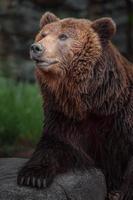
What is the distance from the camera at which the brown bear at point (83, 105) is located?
22.3 ft

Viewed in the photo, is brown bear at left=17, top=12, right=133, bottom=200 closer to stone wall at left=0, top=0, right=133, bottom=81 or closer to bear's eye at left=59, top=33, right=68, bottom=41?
bear's eye at left=59, top=33, right=68, bottom=41

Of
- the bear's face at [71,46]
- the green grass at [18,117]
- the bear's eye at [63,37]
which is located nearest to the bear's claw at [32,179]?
the bear's face at [71,46]

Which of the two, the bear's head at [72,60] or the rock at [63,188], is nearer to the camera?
the rock at [63,188]

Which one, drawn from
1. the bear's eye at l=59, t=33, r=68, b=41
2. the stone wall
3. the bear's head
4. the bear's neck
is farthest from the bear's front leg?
the stone wall

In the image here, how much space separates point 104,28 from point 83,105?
0.78m

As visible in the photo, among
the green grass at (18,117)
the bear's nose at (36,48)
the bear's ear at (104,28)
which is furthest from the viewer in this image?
the green grass at (18,117)

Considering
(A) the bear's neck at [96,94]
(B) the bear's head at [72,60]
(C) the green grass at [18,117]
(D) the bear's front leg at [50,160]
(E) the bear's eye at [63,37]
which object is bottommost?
(C) the green grass at [18,117]

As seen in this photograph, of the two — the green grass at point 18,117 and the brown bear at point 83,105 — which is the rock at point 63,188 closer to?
the brown bear at point 83,105

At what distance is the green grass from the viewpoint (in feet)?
37.4

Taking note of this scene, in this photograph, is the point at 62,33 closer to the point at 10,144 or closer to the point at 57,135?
the point at 57,135

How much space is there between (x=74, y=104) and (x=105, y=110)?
0.30m

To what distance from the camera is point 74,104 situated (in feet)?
22.5

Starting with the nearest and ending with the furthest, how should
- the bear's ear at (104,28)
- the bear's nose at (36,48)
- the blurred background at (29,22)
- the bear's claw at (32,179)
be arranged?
the bear's nose at (36,48) → the bear's claw at (32,179) → the bear's ear at (104,28) → the blurred background at (29,22)

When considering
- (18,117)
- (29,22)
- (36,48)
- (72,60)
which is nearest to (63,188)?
(72,60)
